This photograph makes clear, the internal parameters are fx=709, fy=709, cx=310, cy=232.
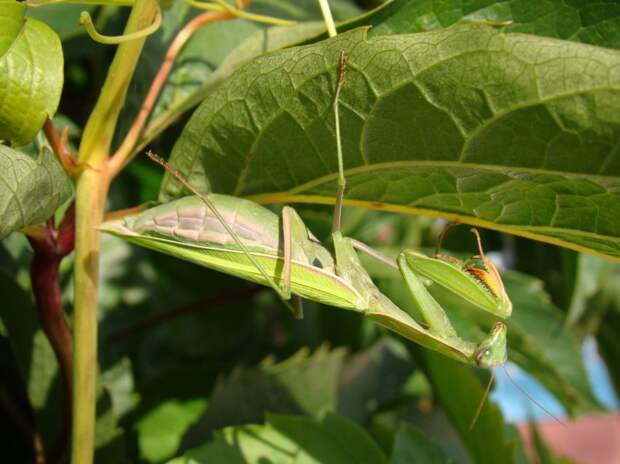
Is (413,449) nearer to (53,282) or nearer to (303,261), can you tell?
(303,261)

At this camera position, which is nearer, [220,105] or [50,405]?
[220,105]

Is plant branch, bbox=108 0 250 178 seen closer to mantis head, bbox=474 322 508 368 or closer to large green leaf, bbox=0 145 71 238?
large green leaf, bbox=0 145 71 238

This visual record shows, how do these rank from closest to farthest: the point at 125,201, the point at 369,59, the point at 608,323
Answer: the point at 369,59
the point at 125,201
the point at 608,323

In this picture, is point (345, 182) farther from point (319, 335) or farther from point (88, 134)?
point (319, 335)

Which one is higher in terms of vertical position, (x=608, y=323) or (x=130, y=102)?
(x=130, y=102)

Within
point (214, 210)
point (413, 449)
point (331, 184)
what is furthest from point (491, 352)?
point (214, 210)

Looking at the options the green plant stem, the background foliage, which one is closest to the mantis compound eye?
the background foliage

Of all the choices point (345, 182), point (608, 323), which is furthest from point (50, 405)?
point (608, 323)
